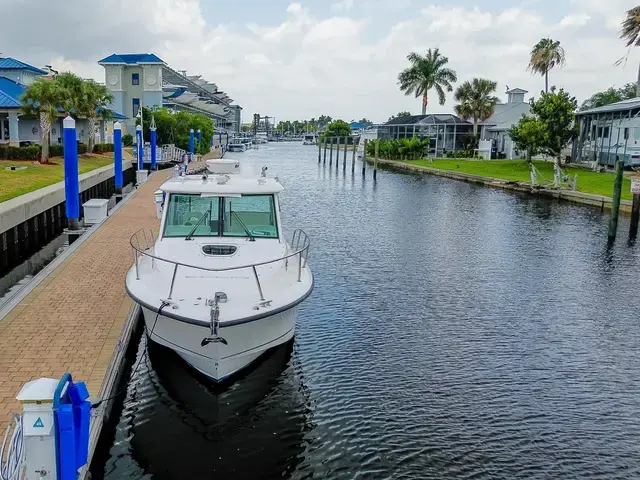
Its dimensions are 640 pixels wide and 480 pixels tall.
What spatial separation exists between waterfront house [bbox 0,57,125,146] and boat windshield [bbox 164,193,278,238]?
3373 centimetres

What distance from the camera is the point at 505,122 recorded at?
2815 inches

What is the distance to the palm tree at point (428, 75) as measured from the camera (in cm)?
8775

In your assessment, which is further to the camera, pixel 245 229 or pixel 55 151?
pixel 55 151

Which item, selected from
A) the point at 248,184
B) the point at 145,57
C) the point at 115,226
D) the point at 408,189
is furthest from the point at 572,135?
the point at 145,57

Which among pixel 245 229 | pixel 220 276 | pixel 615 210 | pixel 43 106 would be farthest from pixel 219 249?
pixel 43 106

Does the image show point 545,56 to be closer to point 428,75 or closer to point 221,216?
point 428,75

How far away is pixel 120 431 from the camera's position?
339 inches

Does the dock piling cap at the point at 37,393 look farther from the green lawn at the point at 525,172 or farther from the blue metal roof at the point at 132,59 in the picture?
the blue metal roof at the point at 132,59

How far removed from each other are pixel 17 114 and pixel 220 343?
40.4 meters

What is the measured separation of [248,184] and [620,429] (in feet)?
24.3

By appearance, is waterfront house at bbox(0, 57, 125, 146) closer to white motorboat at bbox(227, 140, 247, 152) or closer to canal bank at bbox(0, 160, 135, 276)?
canal bank at bbox(0, 160, 135, 276)

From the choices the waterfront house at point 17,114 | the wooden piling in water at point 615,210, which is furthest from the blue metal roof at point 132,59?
the wooden piling in water at point 615,210

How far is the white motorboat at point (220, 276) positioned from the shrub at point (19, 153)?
2939cm

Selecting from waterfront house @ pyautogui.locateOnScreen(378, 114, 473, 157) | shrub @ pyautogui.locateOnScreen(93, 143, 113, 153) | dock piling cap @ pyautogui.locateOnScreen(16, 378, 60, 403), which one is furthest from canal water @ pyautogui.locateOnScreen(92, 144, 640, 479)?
waterfront house @ pyautogui.locateOnScreen(378, 114, 473, 157)
